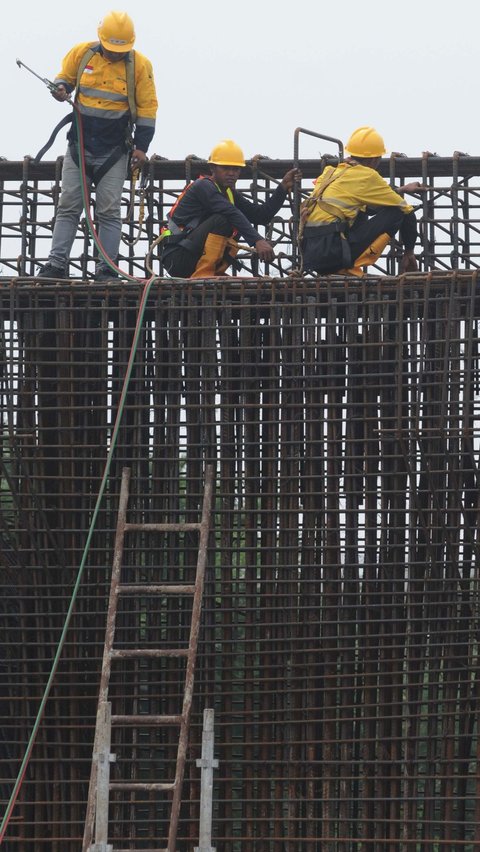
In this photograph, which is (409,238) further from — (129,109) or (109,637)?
(109,637)

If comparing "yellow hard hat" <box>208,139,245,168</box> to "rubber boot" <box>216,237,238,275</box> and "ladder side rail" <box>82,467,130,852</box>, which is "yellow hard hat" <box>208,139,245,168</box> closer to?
"rubber boot" <box>216,237,238,275</box>

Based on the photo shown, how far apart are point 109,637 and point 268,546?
6.06 ft

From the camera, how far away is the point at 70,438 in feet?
42.7

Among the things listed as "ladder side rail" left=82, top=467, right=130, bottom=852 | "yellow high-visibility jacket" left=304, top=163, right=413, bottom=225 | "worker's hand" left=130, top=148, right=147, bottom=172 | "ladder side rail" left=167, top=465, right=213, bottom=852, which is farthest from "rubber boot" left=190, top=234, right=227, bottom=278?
"ladder side rail" left=82, top=467, right=130, bottom=852

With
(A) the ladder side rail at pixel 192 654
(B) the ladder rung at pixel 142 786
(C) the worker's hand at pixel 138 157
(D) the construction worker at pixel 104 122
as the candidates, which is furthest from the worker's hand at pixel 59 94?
(B) the ladder rung at pixel 142 786

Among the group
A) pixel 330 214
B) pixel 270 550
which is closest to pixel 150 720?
pixel 270 550

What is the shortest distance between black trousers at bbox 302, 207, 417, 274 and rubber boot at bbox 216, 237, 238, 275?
0.80 m

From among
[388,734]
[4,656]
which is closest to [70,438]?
[4,656]

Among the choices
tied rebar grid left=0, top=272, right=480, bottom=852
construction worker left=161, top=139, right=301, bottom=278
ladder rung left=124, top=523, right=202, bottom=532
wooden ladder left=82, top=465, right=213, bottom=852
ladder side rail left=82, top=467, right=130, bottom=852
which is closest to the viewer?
wooden ladder left=82, top=465, right=213, bottom=852

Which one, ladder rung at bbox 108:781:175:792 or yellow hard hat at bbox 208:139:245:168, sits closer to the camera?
ladder rung at bbox 108:781:175:792

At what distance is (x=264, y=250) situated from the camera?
44.3 ft

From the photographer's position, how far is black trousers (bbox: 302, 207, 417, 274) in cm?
1343

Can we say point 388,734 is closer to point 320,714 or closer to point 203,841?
point 320,714

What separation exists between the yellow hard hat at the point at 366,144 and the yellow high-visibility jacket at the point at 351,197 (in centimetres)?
37
